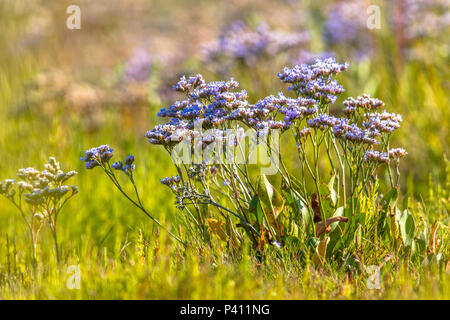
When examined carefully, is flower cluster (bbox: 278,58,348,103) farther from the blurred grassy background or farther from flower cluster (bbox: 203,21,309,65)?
flower cluster (bbox: 203,21,309,65)

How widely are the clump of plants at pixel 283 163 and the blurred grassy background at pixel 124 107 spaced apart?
61cm

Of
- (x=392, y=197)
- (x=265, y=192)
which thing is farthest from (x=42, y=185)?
(x=392, y=197)

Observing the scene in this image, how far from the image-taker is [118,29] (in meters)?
16.8

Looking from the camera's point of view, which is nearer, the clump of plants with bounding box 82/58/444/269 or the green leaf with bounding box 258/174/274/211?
the clump of plants with bounding box 82/58/444/269

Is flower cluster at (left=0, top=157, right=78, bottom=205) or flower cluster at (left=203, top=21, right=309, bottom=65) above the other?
flower cluster at (left=203, top=21, right=309, bottom=65)

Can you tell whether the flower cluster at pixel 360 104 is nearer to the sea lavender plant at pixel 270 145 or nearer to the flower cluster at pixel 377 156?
the sea lavender plant at pixel 270 145

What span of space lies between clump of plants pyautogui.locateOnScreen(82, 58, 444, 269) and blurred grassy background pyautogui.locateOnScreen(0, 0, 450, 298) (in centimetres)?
61

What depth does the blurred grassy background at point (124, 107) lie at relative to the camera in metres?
4.71

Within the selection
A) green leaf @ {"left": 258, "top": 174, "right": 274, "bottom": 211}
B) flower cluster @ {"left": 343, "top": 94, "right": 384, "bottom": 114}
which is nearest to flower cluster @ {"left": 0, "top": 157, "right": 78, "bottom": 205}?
green leaf @ {"left": 258, "top": 174, "right": 274, "bottom": 211}

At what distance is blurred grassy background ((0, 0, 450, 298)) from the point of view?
4.71 m

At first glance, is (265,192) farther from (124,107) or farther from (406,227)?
(124,107)

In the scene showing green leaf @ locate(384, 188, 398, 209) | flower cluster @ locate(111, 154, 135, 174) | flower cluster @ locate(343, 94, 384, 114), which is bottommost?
green leaf @ locate(384, 188, 398, 209)

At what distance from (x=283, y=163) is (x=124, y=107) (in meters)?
5.55
